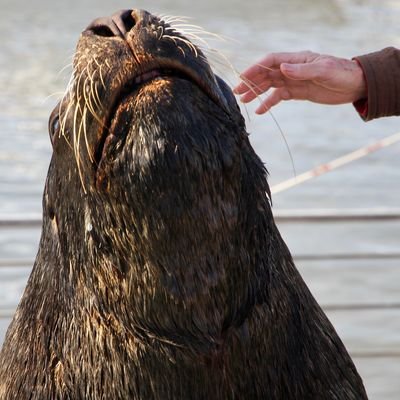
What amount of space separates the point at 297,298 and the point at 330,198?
303 inches

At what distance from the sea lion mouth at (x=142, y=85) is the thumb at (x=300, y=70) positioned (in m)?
0.84

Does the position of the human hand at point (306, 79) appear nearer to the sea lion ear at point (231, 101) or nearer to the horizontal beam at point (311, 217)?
the sea lion ear at point (231, 101)

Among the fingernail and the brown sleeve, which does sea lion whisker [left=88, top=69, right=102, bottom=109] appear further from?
the brown sleeve

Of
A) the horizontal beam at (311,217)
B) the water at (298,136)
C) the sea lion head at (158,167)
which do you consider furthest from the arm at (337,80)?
the horizontal beam at (311,217)

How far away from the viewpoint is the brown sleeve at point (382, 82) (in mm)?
4070

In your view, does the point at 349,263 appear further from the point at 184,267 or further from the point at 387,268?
the point at 184,267

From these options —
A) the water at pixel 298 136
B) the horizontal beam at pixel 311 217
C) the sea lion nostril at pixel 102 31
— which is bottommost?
the water at pixel 298 136

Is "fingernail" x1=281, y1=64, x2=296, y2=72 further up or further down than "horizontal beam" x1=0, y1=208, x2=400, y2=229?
further up

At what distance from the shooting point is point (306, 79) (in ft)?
12.8

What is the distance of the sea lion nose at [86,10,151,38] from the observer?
299 cm

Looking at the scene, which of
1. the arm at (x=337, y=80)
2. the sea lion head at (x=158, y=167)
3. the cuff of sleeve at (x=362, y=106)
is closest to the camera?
the sea lion head at (x=158, y=167)

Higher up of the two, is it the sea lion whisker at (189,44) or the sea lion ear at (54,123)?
the sea lion whisker at (189,44)

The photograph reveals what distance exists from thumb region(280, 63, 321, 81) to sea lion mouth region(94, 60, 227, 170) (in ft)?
2.75

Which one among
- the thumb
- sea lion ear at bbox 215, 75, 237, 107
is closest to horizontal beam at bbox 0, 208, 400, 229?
the thumb
